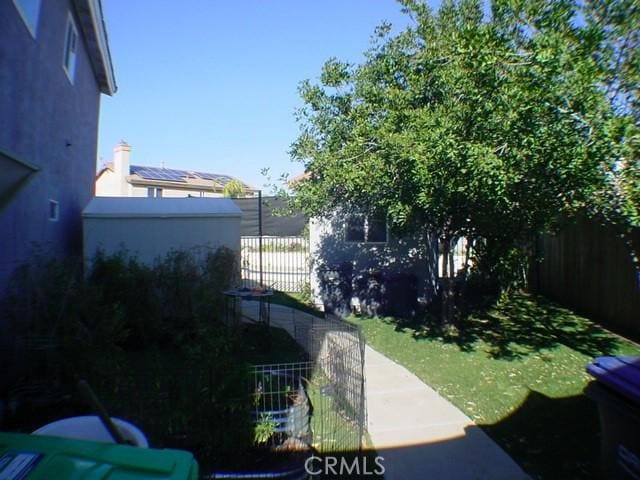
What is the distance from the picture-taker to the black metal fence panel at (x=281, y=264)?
41.0 feet

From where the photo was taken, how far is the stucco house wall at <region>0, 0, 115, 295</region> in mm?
5031

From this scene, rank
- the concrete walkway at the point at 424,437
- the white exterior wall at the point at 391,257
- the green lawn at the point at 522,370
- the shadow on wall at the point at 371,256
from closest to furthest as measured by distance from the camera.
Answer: the concrete walkway at the point at 424,437 < the green lawn at the point at 522,370 < the shadow on wall at the point at 371,256 < the white exterior wall at the point at 391,257

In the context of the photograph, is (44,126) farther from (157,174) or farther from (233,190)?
(157,174)

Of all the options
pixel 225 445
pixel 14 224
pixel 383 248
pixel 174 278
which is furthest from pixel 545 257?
pixel 14 224

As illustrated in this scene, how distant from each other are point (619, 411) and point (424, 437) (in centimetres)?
186

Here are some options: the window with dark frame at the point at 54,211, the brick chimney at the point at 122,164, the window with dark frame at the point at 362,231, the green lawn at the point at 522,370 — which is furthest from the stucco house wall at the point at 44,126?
the brick chimney at the point at 122,164

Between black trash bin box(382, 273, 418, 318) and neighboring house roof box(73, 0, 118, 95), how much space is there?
795 cm

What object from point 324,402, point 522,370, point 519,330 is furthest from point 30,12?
point 519,330

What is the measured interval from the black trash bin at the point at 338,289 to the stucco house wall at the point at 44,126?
5.35 metres

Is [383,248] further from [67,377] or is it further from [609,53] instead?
[67,377]

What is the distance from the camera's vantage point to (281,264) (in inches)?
514

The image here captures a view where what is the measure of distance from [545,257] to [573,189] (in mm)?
6420

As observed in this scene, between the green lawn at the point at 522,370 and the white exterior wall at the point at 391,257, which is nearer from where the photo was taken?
the green lawn at the point at 522,370

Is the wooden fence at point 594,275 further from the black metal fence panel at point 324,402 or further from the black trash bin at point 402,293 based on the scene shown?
the black metal fence panel at point 324,402
